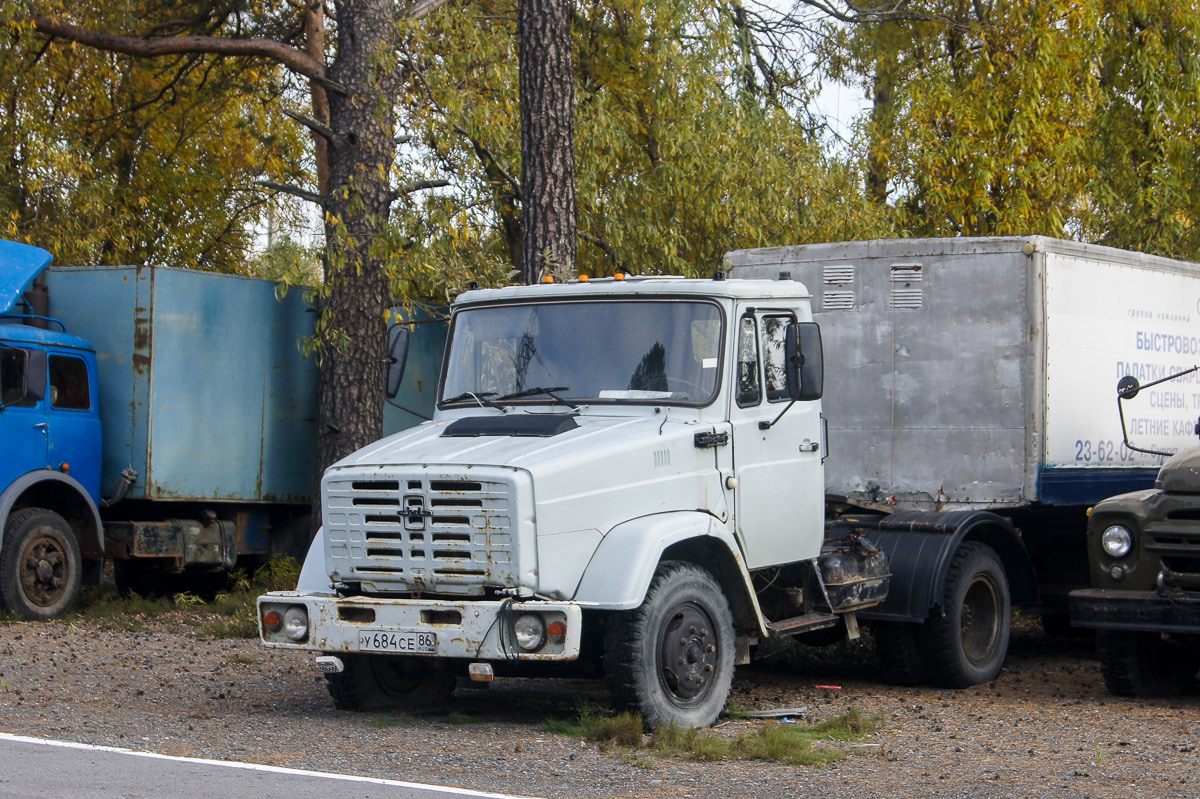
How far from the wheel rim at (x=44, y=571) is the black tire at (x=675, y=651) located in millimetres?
7617

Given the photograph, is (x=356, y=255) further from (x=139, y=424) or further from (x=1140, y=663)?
(x=1140, y=663)

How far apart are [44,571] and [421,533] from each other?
23.0ft

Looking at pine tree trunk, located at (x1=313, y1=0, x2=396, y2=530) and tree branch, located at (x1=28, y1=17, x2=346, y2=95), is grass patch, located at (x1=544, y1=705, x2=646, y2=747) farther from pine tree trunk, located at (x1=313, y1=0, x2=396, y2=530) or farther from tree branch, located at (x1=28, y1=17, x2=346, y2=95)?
tree branch, located at (x1=28, y1=17, x2=346, y2=95)

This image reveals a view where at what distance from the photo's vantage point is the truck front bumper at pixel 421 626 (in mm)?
7480

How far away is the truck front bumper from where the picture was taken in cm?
748

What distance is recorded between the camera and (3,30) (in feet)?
56.2

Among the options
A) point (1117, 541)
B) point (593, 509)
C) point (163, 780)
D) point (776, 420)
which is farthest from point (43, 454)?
point (1117, 541)

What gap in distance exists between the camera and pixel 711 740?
7703 mm

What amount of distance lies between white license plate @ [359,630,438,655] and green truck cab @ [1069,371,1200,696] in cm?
441

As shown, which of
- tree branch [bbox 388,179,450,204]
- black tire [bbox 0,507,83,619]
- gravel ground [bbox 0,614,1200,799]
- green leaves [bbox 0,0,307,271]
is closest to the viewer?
gravel ground [bbox 0,614,1200,799]

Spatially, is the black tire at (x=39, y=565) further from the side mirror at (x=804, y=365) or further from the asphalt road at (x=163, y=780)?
the side mirror at (x=804, y=365)

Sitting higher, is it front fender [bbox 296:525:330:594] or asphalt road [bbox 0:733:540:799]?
front fender [bbox 296:525:330:594]

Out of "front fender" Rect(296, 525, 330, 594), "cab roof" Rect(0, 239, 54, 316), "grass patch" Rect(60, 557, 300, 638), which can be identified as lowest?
"grass patch" Rect(60, 557, 300, 638)

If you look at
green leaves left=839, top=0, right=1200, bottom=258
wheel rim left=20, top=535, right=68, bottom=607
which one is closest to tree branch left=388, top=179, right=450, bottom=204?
wheel rim left=20, top=535, right=68, bottom=607
